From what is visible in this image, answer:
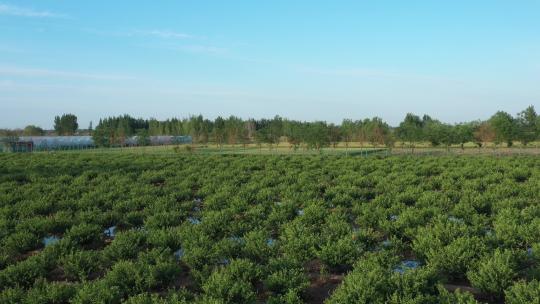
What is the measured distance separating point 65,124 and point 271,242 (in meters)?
177

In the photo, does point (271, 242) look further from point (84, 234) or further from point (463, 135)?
point (463, 135)

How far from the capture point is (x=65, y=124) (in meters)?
166

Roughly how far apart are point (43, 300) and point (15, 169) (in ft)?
53.8

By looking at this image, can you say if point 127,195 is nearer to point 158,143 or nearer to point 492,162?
point 492,162

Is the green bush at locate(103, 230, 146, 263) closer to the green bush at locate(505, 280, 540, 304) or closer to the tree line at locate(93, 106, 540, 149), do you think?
the green bush at locate(505, 280, 540, 304)

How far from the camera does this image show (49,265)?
7586 mm

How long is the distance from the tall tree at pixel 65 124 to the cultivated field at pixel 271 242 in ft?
542

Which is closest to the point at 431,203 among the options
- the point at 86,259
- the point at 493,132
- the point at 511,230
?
the point at 511,230

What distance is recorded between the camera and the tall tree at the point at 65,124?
166m

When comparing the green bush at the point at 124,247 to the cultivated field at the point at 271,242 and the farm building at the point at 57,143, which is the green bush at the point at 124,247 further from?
the farm building at the point at 57,143

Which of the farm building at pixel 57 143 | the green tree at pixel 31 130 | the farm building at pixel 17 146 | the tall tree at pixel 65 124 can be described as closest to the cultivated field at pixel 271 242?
the farm building at pixel 17 146

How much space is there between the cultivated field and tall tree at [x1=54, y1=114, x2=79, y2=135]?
542ft

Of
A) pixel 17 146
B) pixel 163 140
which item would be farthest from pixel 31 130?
pixel 17 146

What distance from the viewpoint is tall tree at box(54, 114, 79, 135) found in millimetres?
165500
